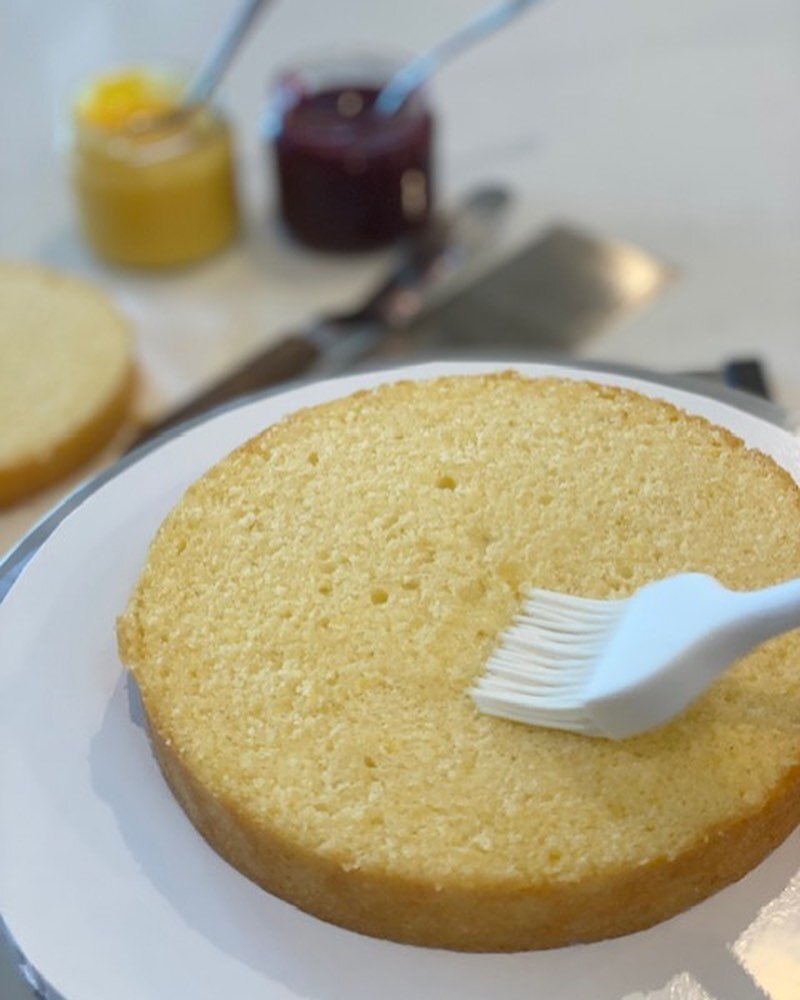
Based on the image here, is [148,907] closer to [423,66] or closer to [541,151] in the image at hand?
[423,66]

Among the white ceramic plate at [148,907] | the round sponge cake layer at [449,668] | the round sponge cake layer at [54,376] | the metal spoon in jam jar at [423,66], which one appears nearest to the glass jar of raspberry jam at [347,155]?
the metal spoon in jam jar at [423,66]

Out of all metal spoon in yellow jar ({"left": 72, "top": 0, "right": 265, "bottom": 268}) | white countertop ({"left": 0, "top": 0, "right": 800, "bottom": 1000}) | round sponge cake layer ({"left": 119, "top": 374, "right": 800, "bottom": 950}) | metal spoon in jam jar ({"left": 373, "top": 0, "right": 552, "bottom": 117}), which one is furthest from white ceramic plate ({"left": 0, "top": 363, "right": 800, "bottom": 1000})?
metal spoon in jam jar ({"left": 373, "top": 0, "right": 552, "bottom": 117})

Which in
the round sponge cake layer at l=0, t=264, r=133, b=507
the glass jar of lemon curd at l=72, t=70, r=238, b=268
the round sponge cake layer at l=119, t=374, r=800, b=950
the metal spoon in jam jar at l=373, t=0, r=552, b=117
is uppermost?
the round sponge cake layer at l=119, t=374, r=800, b=950

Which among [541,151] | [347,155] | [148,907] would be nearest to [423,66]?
[347,155]

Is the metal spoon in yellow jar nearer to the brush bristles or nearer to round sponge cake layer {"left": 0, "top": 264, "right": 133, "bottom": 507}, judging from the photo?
round sponge cake layer {"left": 0, "top": 264, "right": 133, "bottom": 507}

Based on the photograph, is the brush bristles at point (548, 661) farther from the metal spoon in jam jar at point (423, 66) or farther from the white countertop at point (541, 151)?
the metal spoon in jam jar at point (423, 66)

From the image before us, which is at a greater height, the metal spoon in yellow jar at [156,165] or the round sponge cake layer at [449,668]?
the round sponge cake layer at [449,668]

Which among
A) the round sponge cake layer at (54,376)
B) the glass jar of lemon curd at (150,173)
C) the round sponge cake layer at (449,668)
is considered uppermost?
the round sponge cake layer at (449,668)
